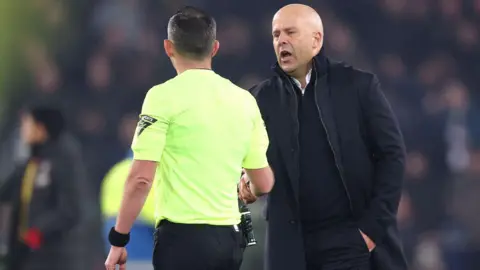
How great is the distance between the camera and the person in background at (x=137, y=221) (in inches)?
219

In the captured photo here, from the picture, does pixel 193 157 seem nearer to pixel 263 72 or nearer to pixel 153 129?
pixel 153 129

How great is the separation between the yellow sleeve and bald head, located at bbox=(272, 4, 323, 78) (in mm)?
677

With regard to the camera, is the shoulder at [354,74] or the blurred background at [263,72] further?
the blurred background at [263,72]

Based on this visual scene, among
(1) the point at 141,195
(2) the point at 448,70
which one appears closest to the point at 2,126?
(2) the point at 448,70

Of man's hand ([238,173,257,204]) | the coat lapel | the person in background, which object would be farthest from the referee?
the person in background

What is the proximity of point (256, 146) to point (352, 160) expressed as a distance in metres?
0.68

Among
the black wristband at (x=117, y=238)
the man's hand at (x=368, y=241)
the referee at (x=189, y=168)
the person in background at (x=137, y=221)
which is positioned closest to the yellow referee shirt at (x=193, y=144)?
the referee at (x=189, y=168)

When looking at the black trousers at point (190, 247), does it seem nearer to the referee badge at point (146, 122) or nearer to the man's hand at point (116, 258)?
the man's hand at point (116, 258)

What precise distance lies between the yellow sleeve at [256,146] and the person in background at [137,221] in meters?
2.43

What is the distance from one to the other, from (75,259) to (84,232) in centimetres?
24

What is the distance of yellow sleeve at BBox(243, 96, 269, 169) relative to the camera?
8.26 ft

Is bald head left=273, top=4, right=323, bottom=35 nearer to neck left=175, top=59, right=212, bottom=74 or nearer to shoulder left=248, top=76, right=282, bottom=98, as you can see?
shoulder left=248, top=76, right=282, bottom=98

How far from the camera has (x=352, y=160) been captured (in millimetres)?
3113

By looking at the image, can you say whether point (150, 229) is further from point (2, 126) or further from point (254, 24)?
point (254, 24)
